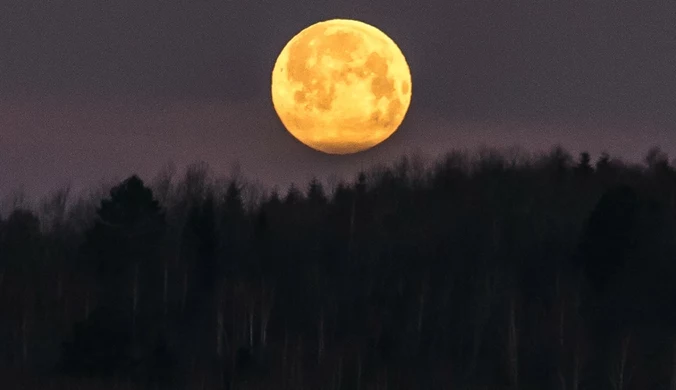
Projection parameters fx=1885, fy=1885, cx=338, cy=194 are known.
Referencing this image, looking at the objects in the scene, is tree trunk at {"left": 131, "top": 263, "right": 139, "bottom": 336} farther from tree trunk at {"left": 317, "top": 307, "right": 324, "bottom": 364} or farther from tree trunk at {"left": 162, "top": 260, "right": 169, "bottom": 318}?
tree trunk at {"left": 317, "top": 307, "right": 324, "bottom": 364}

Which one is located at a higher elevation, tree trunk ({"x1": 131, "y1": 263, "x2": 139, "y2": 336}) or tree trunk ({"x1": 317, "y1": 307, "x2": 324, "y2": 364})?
tree trunk ({"x1": 131, "y1": 263, "x2": 139, "y2": 336})

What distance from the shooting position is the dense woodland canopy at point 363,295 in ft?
198

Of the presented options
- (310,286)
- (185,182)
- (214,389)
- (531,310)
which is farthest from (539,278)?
(185,182)

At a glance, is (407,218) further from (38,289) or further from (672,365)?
(672,365)

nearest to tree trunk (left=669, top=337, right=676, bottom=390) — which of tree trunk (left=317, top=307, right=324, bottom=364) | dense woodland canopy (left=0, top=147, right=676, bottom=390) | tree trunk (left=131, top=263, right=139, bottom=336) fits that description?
dense woodland canopy (left=0, top=147, right=676, bottom=390)

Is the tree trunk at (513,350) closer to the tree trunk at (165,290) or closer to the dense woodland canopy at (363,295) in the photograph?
the dense woodland canopy at (363,295)

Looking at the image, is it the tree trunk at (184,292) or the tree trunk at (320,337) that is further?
the tree trunk at (184,292)

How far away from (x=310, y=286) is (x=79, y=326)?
16589mm

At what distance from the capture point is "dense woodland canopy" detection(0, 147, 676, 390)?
60.3m

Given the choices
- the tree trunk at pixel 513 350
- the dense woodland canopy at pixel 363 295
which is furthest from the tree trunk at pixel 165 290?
the tree trunk at pixel 513 350

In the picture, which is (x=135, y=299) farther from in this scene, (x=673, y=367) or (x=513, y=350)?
(x=673, y=367)

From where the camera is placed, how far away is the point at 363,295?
71938mm

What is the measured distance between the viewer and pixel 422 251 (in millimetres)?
75312

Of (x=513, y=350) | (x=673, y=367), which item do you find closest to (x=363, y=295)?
(x=513, y=350)
